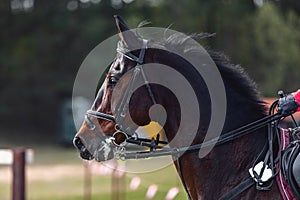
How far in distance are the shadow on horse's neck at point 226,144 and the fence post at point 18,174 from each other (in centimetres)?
301

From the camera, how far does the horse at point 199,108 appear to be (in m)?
3.94

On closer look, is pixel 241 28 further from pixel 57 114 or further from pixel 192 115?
pixel 192 115

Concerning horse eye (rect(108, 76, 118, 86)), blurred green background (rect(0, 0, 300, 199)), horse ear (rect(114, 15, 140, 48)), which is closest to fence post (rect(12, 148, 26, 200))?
horse eye (rect(108, 76, 118, 86))

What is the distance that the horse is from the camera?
394 cm

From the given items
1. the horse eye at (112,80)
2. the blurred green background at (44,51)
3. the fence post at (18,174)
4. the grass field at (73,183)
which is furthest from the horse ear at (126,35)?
the blurred green background at (44,51)

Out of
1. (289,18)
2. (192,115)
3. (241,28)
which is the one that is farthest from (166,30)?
(241,28)

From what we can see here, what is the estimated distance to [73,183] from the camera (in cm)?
1443

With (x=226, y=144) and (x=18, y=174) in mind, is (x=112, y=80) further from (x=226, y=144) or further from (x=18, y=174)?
(x=18, y=174)

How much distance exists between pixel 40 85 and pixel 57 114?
5.77 feet

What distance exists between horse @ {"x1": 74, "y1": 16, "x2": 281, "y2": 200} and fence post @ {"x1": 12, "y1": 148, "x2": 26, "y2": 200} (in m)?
2.76

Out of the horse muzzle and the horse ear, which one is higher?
the horse ear

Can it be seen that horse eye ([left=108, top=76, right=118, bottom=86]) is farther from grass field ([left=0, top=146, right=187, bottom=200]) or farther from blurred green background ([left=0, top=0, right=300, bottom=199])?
blurred green background ([left=0, top=0, right=300, bottom=199])

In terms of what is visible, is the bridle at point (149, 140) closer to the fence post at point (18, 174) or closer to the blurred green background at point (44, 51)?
the fence post at point (18, 174)

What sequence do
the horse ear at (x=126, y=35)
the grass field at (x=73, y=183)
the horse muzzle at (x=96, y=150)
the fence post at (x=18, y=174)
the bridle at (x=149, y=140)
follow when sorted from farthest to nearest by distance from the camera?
the grass field at (x=73, y=183) → the fence post at (x=18, y=174) → the horse muzzle at (x=96, y=150) → the horse ear at (x=126, y=35) → the bridle at (x=149, y=140)
